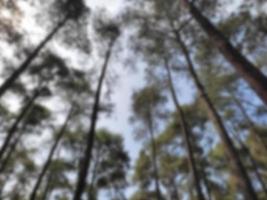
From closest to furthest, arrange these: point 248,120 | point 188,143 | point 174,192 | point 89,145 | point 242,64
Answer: point 242,64 → point 89,145 → point 188,143 → point 248,120 → point 174,192

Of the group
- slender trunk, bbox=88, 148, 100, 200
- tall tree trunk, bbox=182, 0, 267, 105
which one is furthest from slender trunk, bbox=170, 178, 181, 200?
tall tree trunk, bbox=182, 0, 267, 105

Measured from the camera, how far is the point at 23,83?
1750 centimetres

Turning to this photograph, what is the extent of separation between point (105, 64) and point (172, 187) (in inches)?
457

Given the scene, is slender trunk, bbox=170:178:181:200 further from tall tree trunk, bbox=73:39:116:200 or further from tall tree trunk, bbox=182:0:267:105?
tall tree trunk, bbox=182:0:267:105

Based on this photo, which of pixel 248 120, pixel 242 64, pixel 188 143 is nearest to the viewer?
pixel 242 64

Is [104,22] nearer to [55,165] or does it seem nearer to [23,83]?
[23,83]

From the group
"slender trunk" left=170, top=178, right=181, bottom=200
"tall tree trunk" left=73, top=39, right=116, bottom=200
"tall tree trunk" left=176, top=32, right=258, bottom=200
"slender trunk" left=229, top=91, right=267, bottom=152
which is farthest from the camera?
"slender trunk" left=170, top=178, right=181, bottom=200

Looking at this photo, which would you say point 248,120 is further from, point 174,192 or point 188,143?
point 188,143

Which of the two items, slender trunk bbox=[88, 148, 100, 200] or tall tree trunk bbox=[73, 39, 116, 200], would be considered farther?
slender trunk bbox=[88, 148, 100, 200]

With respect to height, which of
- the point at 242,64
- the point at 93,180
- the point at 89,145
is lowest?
the point at 242,64

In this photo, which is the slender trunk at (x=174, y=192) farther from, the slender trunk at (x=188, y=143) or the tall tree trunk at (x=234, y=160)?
the tall tree trunk at (x=234, y=160)

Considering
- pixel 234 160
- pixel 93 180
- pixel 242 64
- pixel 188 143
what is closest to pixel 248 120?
pixel 188 143

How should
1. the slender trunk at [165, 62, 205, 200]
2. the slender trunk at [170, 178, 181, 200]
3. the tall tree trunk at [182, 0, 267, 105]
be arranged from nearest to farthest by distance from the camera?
the tall tree trunk at [182, 0, 267, 105] < the slender trunk at [165, 62, 205, 200] < the slender trunk at [170, 178, 181, 200]

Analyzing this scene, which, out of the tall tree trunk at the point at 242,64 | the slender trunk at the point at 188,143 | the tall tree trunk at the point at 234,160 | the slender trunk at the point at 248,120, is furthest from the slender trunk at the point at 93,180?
the tall tree trunk at the point at 242,64
